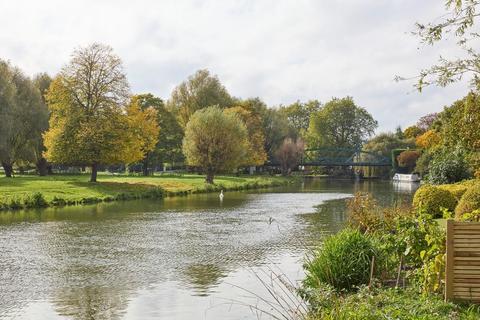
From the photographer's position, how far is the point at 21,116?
55188 mm

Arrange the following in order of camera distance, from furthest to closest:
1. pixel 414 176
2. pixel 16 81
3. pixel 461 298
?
pixel 414 176 < pixel 16 81 < pixel 461 298

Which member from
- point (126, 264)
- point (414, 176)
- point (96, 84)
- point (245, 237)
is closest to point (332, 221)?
point (245, 237)

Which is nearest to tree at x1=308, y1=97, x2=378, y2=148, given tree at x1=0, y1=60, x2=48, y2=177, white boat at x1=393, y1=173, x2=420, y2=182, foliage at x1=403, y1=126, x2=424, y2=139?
foliage at x1=403, y1=126, x2=424, y2=139

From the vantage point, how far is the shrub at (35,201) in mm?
35322

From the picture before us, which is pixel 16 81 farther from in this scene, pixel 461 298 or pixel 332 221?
pixel 461 298

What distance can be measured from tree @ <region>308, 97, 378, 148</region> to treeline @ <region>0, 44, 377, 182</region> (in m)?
38.7

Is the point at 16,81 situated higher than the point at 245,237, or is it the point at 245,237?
the point at 16,81

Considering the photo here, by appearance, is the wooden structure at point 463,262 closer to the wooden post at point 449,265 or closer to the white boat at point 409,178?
the wooden post at point 449,265

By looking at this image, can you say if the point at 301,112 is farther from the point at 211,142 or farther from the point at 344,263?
the point at 344,263

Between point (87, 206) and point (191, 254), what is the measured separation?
66.0 ft

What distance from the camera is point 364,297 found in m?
9.95

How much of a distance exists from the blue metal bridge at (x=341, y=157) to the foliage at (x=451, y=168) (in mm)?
66113

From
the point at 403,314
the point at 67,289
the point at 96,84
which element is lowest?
the point at 67,289

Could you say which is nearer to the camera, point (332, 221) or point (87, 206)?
point (332, 221)
